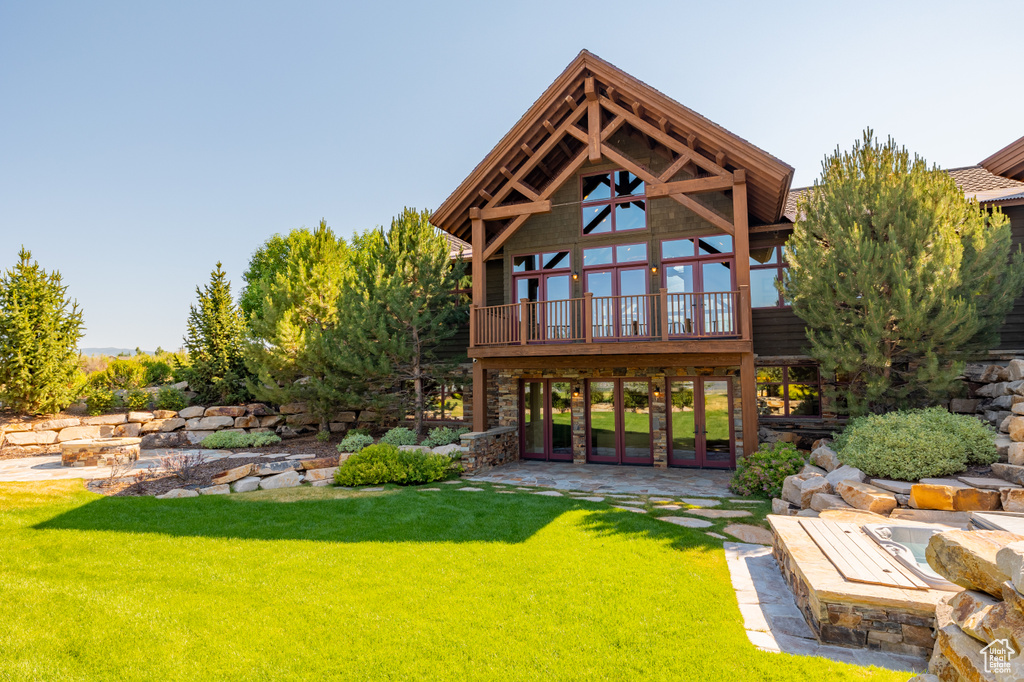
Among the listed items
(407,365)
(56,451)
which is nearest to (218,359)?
(56,451)

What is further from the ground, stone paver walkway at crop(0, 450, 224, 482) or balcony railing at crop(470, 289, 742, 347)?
balcony railing at crop(470, 289, 742, 347)

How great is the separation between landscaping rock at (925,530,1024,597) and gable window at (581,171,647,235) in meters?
9.64

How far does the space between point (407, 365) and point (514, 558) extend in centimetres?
849

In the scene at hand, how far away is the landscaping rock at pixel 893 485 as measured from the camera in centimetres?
623

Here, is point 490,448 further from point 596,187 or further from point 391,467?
point 596,187

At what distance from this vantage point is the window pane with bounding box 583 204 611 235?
483 inches

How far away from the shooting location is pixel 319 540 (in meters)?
5.94

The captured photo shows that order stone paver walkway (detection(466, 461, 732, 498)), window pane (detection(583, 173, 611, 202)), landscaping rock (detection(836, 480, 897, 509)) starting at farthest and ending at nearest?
1. window pane (detection(583, 173, 611, 202))
2. stone paver walkway (detection(466, 461, 732, 498))
3. landscaping rock (detection(836, 480, 897, 509))

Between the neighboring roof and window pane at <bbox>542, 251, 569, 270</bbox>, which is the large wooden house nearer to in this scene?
window pane at <bbox>542, 251, 569, 270</bbox>

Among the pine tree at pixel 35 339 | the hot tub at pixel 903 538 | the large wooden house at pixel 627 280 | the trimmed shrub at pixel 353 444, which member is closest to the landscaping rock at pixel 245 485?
the trimmed shrub at pixel 353 444

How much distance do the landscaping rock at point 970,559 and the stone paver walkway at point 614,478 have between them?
18.0 ft

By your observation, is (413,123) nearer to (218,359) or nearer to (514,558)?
(218,359)

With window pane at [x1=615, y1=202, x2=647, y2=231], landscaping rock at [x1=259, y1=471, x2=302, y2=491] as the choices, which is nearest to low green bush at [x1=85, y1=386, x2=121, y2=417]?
landscaping rock at [x1=259, y1=471, x2=302, y2=491]

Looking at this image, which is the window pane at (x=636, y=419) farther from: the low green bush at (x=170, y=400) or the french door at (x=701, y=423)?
the low green bush at (x=170, y=400)
